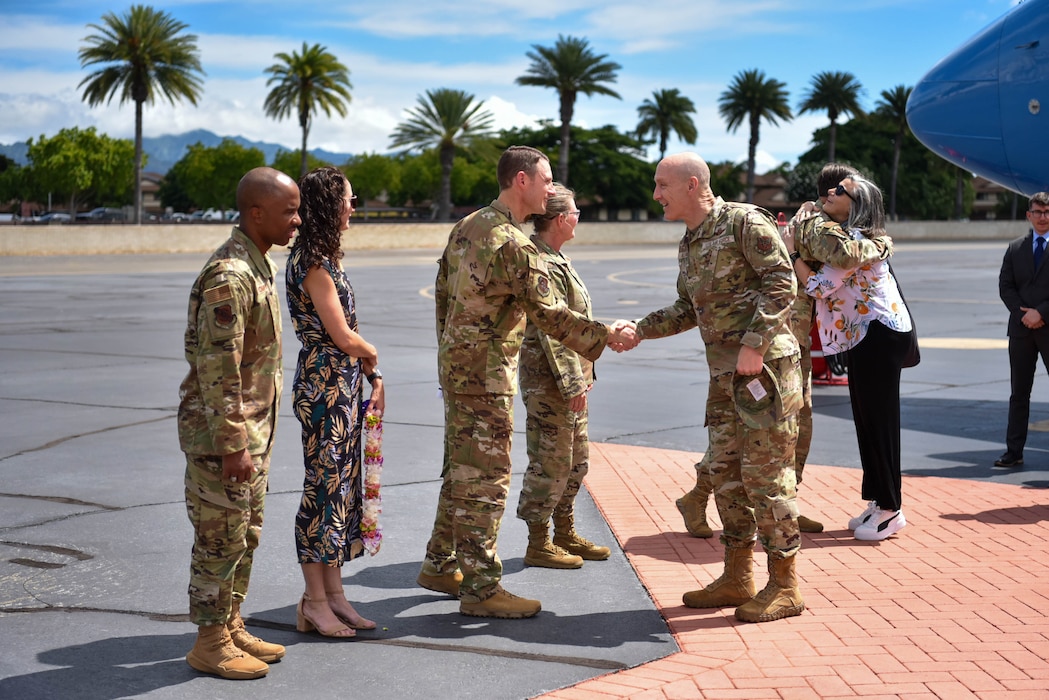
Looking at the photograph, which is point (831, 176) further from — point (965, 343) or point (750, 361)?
point (965, 343)

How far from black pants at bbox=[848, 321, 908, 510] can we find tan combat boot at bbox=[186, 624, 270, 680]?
11.3 ft

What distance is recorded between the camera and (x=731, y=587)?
5148mm

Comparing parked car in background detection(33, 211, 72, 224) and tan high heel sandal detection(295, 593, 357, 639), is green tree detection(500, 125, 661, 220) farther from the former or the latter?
tan high heel sandal detection(295, 593, 357, 639)

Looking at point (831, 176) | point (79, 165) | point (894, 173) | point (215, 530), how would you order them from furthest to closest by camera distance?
point (79, 165)
point (894, 173)
point (831, 176)
point (215, 530)

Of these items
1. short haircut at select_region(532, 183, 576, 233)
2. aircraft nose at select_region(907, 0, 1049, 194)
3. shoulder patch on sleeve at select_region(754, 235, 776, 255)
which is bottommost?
shoulder patch on sleeve at select_region(754, 235, 776, 255)

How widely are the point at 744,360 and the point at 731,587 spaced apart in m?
1.10

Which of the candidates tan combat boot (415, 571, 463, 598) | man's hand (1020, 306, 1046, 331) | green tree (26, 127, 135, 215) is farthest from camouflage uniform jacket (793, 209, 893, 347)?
green tree (26, 127, 135, 215)

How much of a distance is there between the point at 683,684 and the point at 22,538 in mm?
3776

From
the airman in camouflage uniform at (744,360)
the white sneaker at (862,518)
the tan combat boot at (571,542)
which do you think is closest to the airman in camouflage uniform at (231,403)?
the airman in camouflage uniform at (744,360)

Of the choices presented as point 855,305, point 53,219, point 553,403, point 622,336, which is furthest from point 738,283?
point 53,219

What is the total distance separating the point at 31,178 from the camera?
135000 millimetres

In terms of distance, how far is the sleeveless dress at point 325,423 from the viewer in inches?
181

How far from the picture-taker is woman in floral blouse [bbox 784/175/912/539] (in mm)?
5980

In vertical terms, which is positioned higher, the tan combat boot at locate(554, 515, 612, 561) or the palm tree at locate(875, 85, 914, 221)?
the palm tree at locate(875, 85, 914, 221)
